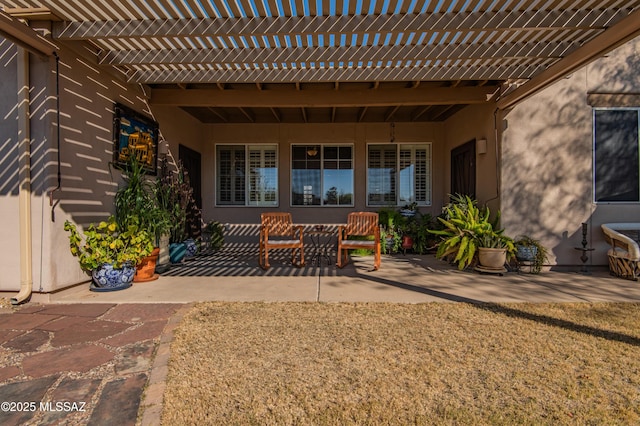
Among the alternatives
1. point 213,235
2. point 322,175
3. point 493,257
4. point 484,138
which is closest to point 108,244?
point 213,235

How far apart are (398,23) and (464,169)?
3.90 m

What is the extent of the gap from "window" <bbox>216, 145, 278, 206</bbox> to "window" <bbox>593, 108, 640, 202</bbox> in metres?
5.68

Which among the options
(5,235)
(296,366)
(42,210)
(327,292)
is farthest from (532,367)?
(5,235)

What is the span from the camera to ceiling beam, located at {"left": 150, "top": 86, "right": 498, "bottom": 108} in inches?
210

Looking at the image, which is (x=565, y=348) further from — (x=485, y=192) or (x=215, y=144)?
(x=215, y=144)

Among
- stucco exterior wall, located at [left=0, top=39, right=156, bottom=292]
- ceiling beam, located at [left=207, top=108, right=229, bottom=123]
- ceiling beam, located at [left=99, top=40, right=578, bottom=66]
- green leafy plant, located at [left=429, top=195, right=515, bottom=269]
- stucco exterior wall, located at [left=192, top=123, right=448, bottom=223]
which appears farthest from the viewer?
stucco exterior wall, located at [left=192, top=123, right=448, bottom=223]

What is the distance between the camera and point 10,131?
3.44 meters

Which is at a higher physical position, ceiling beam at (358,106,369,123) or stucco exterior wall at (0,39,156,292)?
ceiling beam at (358,106,369,123)

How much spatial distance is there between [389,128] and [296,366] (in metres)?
6.31

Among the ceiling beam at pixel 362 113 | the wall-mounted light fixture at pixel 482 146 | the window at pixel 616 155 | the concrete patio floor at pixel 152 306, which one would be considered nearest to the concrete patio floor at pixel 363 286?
the concrete patio floor at pixel 152 306

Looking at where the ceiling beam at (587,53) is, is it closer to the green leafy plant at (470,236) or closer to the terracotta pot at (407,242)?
the green leafy plant at (470,236)

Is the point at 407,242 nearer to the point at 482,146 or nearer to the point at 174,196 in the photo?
the point at 482,146

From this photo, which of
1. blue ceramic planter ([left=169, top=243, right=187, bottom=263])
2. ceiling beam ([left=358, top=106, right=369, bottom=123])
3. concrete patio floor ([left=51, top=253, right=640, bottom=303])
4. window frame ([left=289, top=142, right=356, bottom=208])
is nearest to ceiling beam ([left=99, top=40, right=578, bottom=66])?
ceiling beam ([left=358, top=106, right=369, bottom=123])

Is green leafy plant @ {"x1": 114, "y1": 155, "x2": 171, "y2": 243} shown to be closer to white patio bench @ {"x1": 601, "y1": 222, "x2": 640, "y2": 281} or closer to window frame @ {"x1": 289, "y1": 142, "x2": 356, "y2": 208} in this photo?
window frame @ {"x1": 289, "y1": 142, "x2": 356, "y2": 208}
